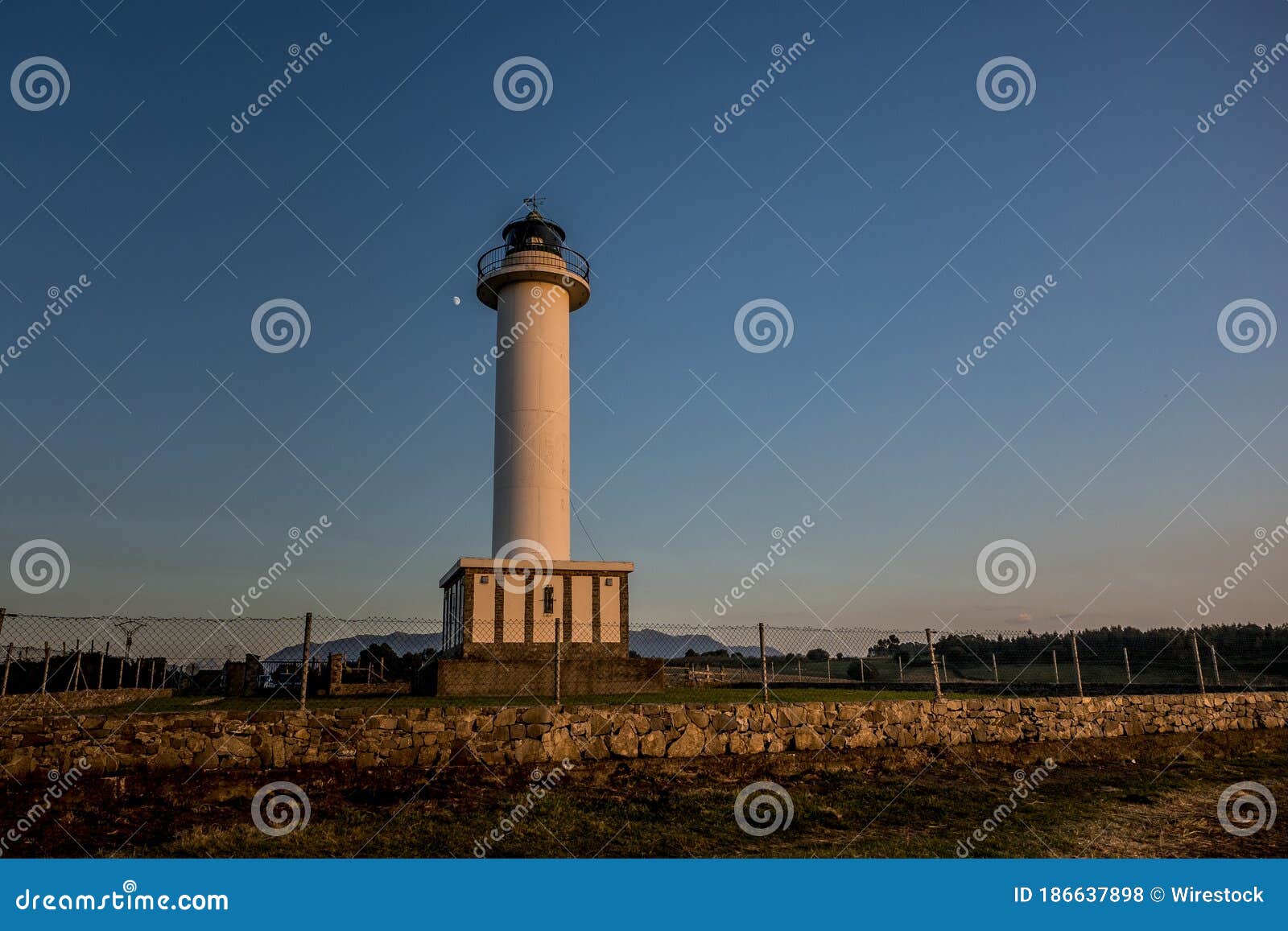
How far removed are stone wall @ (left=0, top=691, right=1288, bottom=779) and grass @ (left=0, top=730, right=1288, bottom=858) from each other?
0.81 ft

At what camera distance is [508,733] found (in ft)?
33.0

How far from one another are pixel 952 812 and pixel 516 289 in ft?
61.5

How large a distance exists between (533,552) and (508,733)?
11.3 meters

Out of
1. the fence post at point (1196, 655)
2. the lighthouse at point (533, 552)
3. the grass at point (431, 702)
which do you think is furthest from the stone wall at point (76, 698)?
the fence post at point (1196, 655)

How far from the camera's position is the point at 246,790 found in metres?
8.66

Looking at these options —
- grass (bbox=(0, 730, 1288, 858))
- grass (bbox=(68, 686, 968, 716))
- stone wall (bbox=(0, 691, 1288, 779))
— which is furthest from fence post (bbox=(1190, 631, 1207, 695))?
grass (bbox=(68, 686, 968, 716))

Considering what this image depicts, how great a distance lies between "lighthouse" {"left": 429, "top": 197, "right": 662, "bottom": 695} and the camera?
744 inches

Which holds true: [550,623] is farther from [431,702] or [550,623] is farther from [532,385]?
[431,702]

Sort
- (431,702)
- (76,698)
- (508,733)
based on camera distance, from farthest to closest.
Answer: (76,698) < (431,702) < (508,733)

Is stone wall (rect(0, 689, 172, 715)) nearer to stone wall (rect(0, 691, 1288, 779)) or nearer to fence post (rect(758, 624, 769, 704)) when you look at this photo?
stone wall (rect(0, 691, 1288, 779))

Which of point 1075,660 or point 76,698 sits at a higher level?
point 76,698

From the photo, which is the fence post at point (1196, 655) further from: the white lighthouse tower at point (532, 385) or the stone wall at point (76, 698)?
the stone wall at point (76, 698)

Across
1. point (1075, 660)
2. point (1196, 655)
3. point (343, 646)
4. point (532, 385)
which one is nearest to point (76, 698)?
point (343, 646)

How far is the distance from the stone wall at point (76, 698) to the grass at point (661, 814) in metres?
3.70
